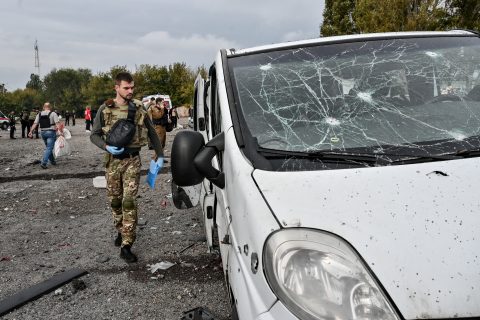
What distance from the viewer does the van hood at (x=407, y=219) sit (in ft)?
A: 4.80

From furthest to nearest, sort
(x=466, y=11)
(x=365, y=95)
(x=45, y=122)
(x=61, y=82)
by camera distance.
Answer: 1. (x=61, y=82)
2. (x=466, y=11)
3. (x=45, y=122)
4. (x=365, y=95)

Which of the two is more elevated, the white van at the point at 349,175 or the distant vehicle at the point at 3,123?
the white van at the point at 349,175

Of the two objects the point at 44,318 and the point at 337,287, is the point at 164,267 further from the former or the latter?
the point at 337,287

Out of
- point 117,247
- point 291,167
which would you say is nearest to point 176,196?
point 117,247

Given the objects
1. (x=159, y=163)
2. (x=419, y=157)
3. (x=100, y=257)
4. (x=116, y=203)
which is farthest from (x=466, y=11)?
(x=419, y=157)

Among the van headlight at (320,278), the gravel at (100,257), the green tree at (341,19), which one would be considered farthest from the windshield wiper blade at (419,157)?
the green tree at (341,19)

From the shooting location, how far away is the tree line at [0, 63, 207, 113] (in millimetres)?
60747

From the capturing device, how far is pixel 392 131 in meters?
2.17

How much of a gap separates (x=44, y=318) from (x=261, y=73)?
2406mm

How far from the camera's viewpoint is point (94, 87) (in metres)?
77.4

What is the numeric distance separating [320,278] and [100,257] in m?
3.41

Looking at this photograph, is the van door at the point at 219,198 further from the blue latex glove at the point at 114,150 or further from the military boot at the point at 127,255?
the military boot at the point at 127,255

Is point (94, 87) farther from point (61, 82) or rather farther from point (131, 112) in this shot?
point (131, 112)

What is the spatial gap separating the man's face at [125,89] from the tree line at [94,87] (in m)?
39.2
